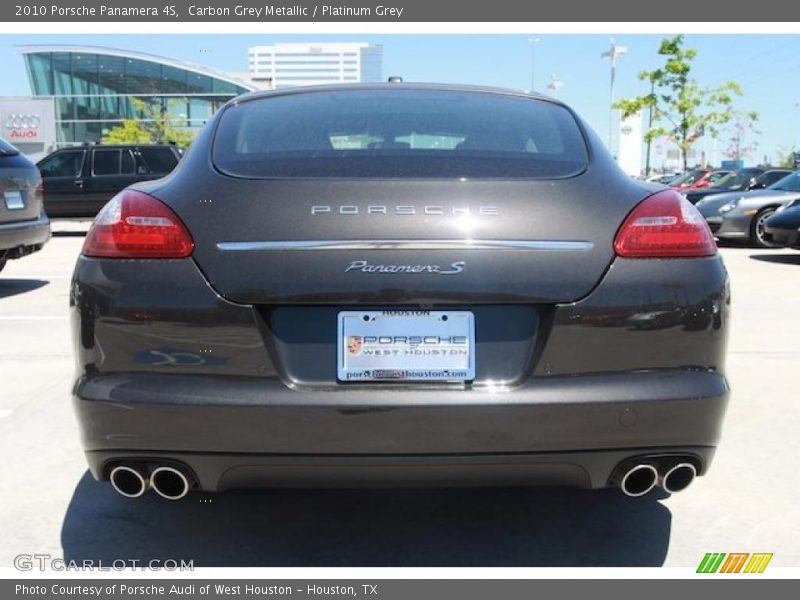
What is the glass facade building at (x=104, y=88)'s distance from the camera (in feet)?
177

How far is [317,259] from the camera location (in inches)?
93.4

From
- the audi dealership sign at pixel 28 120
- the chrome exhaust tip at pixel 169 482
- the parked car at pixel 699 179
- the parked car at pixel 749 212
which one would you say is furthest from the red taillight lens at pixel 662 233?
the audi dealership sign at pixel 28 120

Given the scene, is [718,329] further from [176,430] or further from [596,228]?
[176,430]

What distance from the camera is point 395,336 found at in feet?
7.80

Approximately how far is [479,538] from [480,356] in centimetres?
89

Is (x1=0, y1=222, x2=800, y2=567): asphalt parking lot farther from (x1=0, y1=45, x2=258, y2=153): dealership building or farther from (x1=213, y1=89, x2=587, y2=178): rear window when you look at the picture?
(x1=0, y1=45, x2=258, y2=153): dealership building

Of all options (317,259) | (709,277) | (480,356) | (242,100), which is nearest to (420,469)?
(480,356)

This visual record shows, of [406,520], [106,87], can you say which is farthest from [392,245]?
[106,87]

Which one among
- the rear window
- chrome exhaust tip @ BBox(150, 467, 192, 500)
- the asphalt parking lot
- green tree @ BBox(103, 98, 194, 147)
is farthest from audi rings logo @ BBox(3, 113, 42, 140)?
chrome exhaust tip @ BBox(150, 467, 192, 500)

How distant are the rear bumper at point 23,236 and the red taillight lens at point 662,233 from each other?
698 cm

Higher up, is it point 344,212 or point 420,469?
point 344,212

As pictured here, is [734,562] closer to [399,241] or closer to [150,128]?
[399,241]

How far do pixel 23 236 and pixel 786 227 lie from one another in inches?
373
